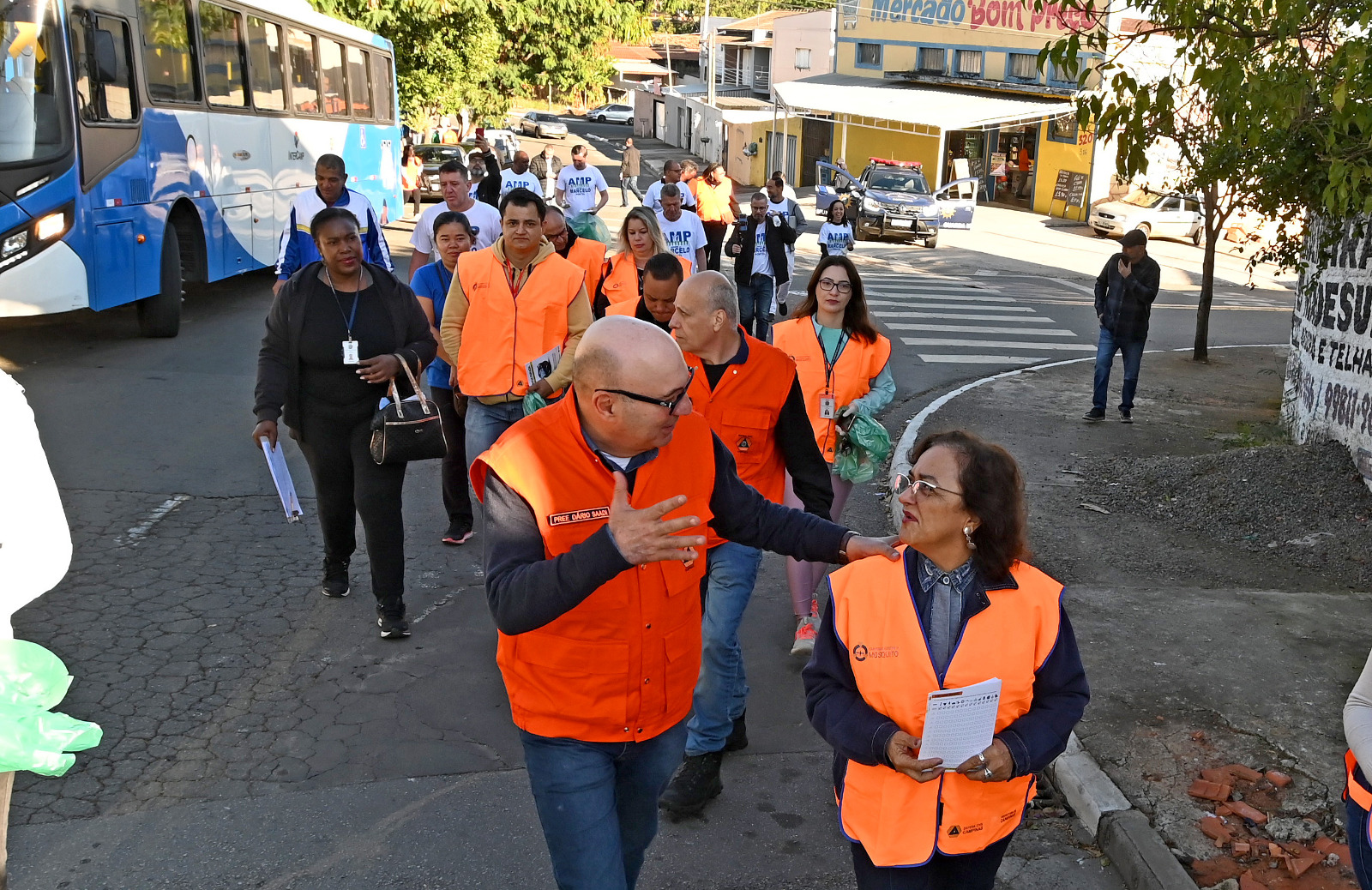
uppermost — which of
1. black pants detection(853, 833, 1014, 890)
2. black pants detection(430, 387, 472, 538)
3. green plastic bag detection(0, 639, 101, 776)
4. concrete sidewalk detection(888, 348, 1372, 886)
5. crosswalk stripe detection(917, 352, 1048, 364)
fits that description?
green plastic bag detection(0, 639, 101, 776)

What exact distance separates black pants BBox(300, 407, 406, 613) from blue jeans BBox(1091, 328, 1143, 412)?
818cm

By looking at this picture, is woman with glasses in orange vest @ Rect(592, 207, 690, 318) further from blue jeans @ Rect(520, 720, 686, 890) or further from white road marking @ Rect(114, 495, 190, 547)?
blue jeans @ Rect(520, 720, 686, 890)

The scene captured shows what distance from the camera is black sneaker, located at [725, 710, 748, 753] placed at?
512 centimetres

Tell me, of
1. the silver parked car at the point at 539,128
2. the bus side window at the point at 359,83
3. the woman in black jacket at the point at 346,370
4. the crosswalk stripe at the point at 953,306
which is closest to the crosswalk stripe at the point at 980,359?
the crosswalk stripe at the point at 953,306

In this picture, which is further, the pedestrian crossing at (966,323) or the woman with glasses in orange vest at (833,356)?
the pedestrian crossing at (966,323)

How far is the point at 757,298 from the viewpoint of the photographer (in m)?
13.5

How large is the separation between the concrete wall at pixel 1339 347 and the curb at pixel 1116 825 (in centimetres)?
479

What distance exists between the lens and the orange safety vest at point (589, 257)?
896 cm

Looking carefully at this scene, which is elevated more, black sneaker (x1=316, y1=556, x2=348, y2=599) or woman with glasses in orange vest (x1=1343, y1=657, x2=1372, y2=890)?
woman with glasses in orange vest (x1=1343, y1=657, x2=1372, y2=890)

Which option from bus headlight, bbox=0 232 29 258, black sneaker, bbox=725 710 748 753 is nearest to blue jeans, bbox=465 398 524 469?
black sneaker, bbox=725 710 748 753

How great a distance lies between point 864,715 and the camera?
2.95m

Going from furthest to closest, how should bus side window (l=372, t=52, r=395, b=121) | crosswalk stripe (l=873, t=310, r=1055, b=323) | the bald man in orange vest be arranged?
bus side window (l=372, t=52, r=395, b=121) → crosswalk stripe (l=873, t=310, r=1055, b=323) → the bald man in orange vest

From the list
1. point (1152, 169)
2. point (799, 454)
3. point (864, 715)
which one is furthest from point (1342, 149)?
point (1152, 169)

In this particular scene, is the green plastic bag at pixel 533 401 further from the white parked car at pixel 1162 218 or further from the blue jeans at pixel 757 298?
the white parked car at pixel 1162 218
